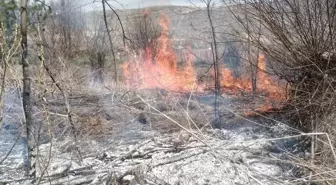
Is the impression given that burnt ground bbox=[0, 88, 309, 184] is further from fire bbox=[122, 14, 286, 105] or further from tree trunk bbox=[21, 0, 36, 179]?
fire bbox=[122, 14, 286, 105]

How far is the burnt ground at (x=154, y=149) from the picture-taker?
5.00m

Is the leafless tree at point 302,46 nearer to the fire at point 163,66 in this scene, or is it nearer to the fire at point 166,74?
the fire at point 166,74

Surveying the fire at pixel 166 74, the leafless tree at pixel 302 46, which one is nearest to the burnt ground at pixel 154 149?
the leafless tree at pixel 302 46

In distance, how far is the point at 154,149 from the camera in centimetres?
625

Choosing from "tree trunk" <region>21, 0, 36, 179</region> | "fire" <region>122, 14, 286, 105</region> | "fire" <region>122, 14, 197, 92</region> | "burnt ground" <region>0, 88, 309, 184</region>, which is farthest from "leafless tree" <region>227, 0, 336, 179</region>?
"fire" <region>122, 14, 197, 92</region>

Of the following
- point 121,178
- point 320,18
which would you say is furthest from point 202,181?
point 320,18

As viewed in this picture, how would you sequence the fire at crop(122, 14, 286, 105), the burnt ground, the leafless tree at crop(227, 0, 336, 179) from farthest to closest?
the fire at crop(122, 14, 286, 105) → the leafless tree at crop(227, 0, 336, 179) → the burnt ground

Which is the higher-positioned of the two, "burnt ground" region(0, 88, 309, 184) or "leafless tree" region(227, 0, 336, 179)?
"leafless tree" region(227, 0, 336, 179)

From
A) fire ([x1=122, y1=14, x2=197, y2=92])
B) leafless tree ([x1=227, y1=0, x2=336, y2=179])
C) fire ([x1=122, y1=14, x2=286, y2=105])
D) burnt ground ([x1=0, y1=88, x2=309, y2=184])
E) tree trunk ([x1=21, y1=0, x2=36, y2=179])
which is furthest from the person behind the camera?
fire ([x1=122, y1=14, x2=197, y2=92])

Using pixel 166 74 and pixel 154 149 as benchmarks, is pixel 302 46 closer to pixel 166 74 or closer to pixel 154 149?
pixel 154 149

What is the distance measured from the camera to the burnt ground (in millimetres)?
5000

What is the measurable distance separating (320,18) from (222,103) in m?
5.44

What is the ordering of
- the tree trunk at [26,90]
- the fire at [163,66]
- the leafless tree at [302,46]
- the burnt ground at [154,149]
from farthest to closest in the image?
1. the fire at [163,66]
2. the leafless tree at [302,46]
3. the tree trunk at [26,90]
4. the burnt ground at [154,149]

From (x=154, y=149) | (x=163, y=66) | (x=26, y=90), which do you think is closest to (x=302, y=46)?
(x=154, y=149)
